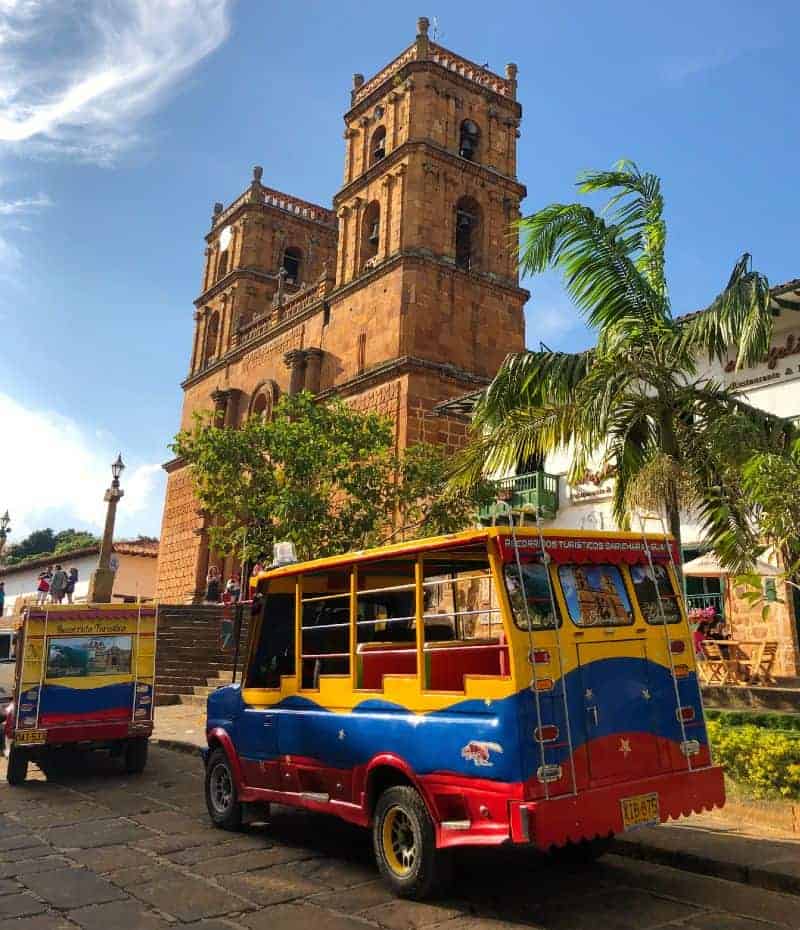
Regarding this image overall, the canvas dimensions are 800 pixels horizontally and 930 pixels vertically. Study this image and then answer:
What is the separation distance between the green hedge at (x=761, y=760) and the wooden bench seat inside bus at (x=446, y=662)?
11.0 feet

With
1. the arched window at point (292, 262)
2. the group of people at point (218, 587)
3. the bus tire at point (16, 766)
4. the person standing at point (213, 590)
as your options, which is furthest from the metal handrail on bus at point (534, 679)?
the arched window at point (292, 262)

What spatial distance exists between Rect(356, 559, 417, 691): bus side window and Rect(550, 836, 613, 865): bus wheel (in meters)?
1.97

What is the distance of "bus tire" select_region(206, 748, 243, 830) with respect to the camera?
732cm

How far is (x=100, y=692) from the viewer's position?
10.4 meters

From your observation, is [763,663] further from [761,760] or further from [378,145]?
[378,145]

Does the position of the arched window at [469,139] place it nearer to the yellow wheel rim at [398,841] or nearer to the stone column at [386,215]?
the stone column at [386,215]

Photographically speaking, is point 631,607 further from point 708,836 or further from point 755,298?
point 755,298

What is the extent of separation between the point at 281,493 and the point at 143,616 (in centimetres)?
350

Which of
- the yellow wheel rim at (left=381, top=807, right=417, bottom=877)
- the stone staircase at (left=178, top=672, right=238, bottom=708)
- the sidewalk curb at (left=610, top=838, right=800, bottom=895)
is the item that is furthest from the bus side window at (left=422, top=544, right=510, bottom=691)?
the stone staircase at (left=178, top=672, right=238, bottom=708)

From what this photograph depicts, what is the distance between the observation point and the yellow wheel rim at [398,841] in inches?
212

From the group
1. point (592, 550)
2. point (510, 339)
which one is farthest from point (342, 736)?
point (510, 339)

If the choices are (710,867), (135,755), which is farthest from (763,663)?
(135,755)

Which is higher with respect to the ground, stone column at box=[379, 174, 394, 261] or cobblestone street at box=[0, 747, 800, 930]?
stone column at box=[379, 174, 394, 261]

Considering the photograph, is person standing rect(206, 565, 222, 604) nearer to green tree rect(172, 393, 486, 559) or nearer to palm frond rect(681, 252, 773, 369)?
green tree rect(172, 393, 486, 559)
